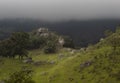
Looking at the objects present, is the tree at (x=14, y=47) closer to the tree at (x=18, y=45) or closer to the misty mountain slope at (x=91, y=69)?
the tree at (x=18, y=45)

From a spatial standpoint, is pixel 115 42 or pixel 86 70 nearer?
pixel 86 70

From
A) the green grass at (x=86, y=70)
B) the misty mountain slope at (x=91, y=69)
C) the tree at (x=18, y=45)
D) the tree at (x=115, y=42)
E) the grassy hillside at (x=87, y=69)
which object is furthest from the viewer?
the tree at (x=18, y=45)

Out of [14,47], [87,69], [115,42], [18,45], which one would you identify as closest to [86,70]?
[87,69]

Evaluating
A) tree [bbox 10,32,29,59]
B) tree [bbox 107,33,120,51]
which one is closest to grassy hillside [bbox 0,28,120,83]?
tree [bbox 107,33,120,51]

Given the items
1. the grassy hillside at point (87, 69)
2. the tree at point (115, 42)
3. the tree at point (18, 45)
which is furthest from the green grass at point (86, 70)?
the tree at point (18, 45)

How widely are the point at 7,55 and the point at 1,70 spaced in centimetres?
3052

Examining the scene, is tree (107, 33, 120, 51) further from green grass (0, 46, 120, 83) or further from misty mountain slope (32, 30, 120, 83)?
green grass (0, 46, 120, 83)

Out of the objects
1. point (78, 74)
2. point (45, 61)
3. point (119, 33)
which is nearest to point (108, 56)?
point (78, 74)

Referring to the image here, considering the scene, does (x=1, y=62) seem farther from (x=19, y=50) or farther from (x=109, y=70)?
(x=109, y=70)

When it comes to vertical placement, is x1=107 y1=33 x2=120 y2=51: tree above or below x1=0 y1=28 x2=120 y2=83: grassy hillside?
above

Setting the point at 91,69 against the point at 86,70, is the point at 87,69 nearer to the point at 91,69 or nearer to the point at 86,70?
the point at 86,70

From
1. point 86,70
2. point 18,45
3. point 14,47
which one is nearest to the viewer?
point 86,70

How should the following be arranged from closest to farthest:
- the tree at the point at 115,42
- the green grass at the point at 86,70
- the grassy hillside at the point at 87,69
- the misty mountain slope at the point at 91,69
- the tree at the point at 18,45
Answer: the misty mountain slope at the point at 91,69 → the green grass at the point at 86,70 → the grassy hillside at the point at 87,69 → the tree at the point at 115,42 → the tree at the point at 18,45

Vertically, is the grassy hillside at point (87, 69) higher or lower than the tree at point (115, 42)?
lower
